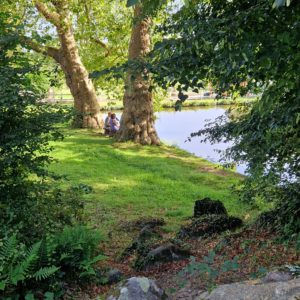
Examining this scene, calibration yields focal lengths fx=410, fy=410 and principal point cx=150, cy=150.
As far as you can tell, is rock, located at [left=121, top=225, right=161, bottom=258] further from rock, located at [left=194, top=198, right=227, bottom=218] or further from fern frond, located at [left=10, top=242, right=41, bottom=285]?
fern frond, located at [left=10, top=242, right=41, bottom=285]

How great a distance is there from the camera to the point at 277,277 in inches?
139

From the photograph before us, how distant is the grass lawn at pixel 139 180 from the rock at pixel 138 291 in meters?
2.55

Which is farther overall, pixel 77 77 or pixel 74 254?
pixel 77 77

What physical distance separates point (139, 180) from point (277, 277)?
31.1 ft

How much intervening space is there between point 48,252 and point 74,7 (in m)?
16.2

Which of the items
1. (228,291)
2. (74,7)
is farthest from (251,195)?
(74,7)

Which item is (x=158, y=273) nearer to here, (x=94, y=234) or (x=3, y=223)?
(x=94, y=234)

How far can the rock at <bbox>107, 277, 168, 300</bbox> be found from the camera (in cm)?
379

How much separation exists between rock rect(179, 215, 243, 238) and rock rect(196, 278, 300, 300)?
142 inches

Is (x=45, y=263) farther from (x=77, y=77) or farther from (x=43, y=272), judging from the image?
(x=77, y=77)

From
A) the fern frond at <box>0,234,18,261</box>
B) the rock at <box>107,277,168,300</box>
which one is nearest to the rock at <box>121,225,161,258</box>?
→ the rock at <box>107,277,168,300</box>

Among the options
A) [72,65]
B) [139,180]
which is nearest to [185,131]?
[72,65]

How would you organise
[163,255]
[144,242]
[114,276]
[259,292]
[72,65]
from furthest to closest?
1. [72,65]
2. [144,242]
3. [163,255]
4. [114,276]
5. [259,292]

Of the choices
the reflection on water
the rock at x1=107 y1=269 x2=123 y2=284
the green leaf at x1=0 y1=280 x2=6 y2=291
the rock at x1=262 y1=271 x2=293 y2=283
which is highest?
the rock at x1=262 y1=271 x2=293 y2=283
